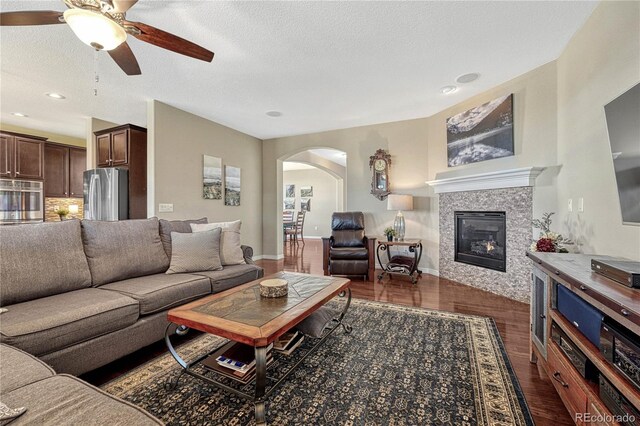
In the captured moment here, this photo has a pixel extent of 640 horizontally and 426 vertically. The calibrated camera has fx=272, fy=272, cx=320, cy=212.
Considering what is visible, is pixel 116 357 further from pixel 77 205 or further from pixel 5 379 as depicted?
pixel 77 205

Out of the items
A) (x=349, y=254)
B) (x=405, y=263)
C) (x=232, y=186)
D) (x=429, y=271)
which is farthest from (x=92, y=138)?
(x=429, y=271)

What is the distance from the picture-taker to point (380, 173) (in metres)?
5.02

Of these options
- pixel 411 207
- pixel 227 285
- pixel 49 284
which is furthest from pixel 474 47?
pixel 49 284

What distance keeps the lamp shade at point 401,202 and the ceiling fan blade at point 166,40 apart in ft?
10.9

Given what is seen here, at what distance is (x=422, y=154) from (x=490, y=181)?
1394mm

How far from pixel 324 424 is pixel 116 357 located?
1.43 m

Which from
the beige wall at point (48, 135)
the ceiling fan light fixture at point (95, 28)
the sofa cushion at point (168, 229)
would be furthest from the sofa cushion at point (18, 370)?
the beige wall at point (48, 135)

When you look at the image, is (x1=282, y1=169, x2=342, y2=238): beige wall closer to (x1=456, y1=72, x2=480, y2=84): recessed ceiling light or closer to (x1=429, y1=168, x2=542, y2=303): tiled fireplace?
(x1=429, y1=168, x2=542, y2=303): tiled fireplace

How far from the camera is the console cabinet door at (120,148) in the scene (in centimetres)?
402

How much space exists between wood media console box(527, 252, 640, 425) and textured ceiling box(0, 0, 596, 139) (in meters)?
2.08

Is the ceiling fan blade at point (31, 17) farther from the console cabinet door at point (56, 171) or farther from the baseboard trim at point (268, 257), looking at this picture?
the baseboard trim at point (268, 257)

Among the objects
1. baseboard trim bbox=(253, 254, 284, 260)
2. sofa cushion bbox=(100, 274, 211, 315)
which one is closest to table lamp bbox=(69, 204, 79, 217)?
baseboard trim bbox=(253, 254, 284, 260)

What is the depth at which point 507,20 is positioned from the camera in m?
2.33

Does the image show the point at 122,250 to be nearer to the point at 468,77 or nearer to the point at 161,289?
the point at 161,289
